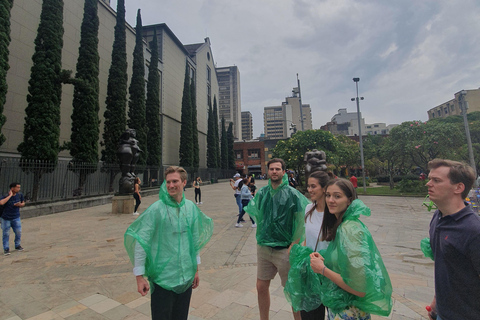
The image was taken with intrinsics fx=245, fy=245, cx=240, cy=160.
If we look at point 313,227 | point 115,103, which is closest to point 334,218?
point 313,227

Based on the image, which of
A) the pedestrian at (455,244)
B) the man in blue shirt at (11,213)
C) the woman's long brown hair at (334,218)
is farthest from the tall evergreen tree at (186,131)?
the pedestrian at (455,244)

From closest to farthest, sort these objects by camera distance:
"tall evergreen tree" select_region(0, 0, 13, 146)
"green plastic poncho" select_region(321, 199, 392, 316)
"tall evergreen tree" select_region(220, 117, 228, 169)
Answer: "green plastic poncho" select_region(321, 199, 392, 316) → "tall evergreen tree" select_region(0, 0, 13, 146) → "tall evergreen tree" select_region(220, 117, 228, 169)

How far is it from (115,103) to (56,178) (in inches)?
269

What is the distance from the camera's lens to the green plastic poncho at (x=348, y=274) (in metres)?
1.49

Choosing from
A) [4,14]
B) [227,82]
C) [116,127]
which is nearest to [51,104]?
[4,14]

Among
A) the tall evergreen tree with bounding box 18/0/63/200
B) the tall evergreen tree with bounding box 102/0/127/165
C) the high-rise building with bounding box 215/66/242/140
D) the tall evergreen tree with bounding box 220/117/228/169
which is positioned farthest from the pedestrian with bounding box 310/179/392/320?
the high-rise building with bounding box 215/66/242/140

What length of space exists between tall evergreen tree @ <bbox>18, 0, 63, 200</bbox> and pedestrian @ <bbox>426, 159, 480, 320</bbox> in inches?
524

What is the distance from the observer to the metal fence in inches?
401

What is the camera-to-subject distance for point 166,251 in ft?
6.57

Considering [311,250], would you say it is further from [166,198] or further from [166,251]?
[166,198]

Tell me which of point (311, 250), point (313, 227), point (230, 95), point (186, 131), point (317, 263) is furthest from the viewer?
point (230, 95)

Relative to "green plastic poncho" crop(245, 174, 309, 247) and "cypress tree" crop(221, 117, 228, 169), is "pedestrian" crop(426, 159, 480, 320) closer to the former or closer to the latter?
"green plastic poncho" crop(245, 174, 309, 247)

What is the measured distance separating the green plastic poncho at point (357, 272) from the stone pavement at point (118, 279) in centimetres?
156

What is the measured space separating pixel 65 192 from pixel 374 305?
13947mm
